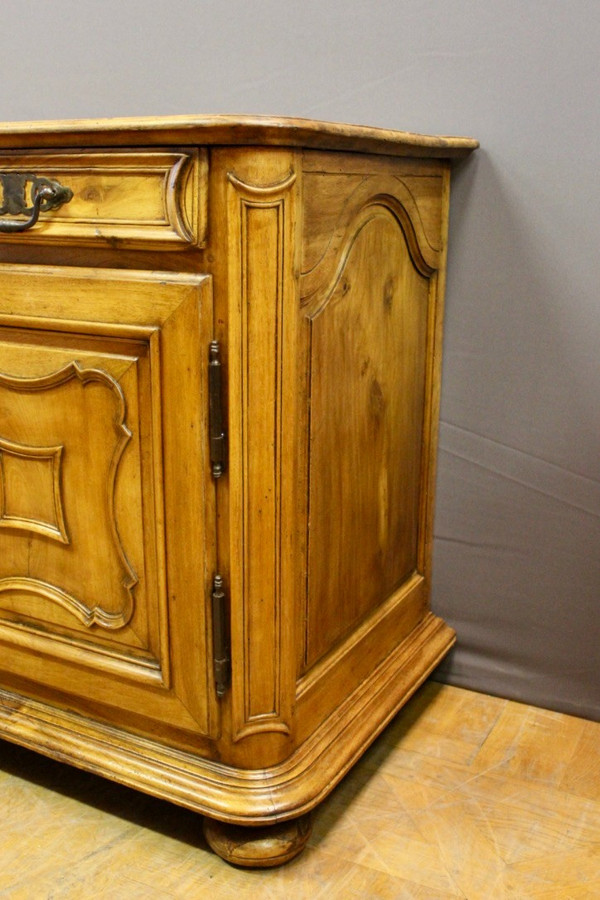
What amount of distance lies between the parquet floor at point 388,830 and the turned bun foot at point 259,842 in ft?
0.06

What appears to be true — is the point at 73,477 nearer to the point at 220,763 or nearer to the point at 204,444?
the point at 204,444

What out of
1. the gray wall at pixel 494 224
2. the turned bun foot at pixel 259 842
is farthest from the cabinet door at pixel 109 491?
the gray wall at pixel 494 224

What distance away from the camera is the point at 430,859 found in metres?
1.10

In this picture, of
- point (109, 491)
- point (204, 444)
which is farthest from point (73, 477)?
point (204, 444)

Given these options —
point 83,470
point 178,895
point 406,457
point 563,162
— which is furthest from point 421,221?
point 178,895

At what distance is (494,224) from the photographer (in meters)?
1.30

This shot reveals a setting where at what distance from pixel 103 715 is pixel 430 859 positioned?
0.40 m

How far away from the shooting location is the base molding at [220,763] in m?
1.05

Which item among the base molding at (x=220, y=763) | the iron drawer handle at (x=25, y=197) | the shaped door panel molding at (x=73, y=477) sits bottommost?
the base molding at (x=220, y=763)

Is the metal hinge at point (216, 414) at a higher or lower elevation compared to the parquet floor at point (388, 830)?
higher

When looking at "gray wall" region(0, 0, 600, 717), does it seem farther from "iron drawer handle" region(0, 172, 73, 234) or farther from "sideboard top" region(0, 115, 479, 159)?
"iron drawer handle" region(0, 172, 73, 234)

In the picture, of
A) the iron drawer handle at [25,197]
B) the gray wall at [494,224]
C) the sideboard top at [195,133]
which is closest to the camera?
the sideboard top at [195,133]

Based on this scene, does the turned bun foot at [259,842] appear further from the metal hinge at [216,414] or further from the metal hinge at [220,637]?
the metal hinge at [216,414]

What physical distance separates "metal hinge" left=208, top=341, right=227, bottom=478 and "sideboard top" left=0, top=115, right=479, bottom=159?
194mm
